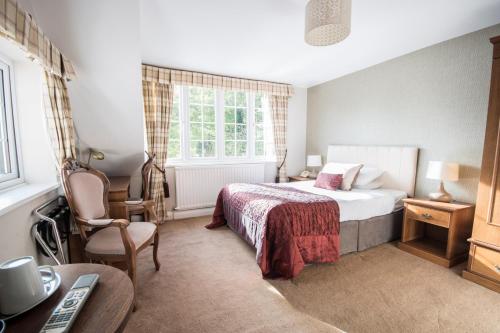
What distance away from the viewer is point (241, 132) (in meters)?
4.21

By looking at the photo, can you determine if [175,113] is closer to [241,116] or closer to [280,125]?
[241,116]

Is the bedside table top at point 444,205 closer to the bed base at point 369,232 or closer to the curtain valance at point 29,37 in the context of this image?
the bed base at point 369,232

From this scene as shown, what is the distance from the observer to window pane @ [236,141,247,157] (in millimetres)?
4217

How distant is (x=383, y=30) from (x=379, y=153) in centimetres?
158

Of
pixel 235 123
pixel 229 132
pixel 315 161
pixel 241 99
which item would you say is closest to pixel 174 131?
pixel 229 132

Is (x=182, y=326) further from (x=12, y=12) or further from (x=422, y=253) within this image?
(x=422, y=253)

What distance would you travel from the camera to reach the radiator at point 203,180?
145 inches

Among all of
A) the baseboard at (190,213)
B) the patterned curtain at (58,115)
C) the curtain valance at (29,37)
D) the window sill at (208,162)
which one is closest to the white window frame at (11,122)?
the patterned curtain at (58,115)

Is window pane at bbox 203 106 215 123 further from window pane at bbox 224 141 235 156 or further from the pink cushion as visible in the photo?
the pink cushion

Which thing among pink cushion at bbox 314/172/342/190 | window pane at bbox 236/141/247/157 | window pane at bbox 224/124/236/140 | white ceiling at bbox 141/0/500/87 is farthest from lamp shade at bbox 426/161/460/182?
window pane at bbox 224/124/236/140

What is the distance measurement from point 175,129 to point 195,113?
0.43 m

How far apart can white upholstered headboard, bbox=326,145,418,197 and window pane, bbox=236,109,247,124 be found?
186cm

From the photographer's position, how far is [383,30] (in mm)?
2354

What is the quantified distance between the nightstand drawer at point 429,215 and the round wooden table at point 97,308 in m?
2.74
